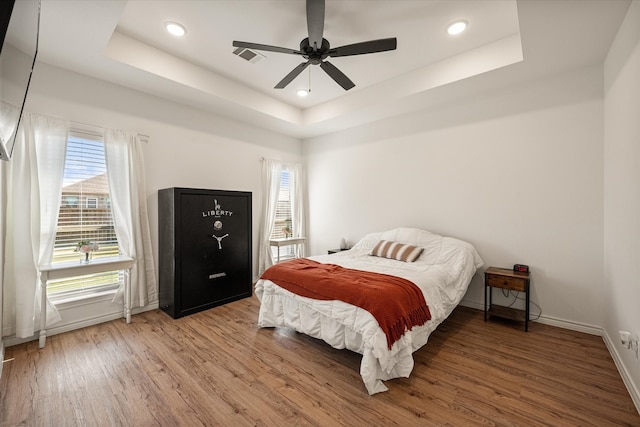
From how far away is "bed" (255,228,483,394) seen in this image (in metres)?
2.03

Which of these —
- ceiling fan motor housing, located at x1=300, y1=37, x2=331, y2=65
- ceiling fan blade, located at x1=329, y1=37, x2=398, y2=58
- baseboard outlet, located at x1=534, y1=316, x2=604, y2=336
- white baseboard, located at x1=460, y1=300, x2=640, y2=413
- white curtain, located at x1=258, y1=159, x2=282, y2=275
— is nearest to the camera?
white baseboard, located at x1=460, y1=300, x2=640, y2=413

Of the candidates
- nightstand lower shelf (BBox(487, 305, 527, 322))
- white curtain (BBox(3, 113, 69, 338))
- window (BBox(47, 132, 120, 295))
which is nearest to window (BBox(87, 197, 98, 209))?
window (BBox(47, 132, 120, 295))

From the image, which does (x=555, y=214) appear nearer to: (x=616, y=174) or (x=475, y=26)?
(x=616, y=174)

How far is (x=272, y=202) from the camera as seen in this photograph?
4961mm

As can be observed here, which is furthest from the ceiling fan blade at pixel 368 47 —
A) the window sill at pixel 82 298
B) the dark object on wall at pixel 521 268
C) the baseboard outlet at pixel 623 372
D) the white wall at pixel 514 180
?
the window sill at pixel 82 298

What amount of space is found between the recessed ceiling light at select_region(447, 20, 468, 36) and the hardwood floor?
3.11 m

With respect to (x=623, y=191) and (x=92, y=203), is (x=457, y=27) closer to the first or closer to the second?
(x=623, y=191)

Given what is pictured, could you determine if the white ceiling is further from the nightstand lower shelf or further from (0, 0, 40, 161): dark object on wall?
the nightstand lower shelf

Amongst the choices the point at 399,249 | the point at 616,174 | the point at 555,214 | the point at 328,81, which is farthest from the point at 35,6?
the point at 555,214

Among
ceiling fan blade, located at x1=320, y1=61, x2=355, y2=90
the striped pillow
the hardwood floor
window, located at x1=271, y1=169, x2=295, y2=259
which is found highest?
ceiling fan blade, located at x1=320, y1=61, x2=355, y2=90

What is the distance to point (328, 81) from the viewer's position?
3.80 metres

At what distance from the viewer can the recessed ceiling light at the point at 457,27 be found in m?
2.66

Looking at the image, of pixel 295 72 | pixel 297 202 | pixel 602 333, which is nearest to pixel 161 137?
pixel 295 72

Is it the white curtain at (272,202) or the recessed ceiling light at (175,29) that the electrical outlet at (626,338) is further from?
the recessed ceiling light at (175,29)
